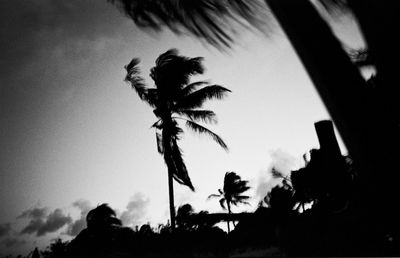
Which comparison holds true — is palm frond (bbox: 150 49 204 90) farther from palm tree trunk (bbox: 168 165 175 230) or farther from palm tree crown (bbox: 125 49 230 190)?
palm tree trunk (bbox: 168 165 175 230)

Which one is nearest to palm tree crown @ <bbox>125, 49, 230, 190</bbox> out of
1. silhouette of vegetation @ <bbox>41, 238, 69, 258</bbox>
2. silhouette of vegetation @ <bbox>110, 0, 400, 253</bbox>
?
A: silhouette of vegetation @ <bbox>41, 238, 69, 258</bbox>

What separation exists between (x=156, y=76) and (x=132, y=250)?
7.85 meters

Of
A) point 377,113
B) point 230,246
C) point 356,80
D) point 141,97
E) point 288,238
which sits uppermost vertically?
point 141,97

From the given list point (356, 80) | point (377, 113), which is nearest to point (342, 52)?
point (356, 80)

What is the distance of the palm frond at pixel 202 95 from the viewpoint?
12711 mm

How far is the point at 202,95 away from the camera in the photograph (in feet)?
41.8

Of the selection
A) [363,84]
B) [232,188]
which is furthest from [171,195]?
[232,188]

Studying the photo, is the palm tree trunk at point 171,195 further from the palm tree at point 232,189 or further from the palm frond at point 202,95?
the palm tree at point 232,189

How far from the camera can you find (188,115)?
13.1 metres

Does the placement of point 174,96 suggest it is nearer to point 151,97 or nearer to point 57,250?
point 151,97

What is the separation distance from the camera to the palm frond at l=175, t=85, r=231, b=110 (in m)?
12.7

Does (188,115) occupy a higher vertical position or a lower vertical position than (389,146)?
higher

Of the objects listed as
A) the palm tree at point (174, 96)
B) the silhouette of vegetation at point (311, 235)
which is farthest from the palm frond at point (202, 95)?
the silhouette of vegetation at point (311, 235)

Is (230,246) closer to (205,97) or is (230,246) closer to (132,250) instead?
(132,250)
